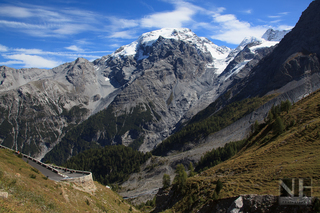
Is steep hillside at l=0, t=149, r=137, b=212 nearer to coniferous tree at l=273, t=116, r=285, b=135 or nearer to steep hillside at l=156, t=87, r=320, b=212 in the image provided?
steep hillside at l=156, t=87, r=320, b=212

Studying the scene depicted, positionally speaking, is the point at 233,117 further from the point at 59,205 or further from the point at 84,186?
the point at 59,205

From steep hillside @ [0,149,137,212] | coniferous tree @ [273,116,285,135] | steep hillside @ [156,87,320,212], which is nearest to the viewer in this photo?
steep hillside @ [0,149,137,212]

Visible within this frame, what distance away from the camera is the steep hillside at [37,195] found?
20.8m

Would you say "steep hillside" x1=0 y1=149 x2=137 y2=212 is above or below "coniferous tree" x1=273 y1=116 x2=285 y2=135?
below

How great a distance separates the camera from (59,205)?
25.6 m

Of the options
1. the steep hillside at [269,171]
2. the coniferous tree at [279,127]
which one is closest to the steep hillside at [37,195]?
the steep hillside at [269,171]

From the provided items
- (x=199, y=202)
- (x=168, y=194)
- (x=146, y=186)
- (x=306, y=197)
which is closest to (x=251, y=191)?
(x=306, y=197)

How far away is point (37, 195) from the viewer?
24.2m

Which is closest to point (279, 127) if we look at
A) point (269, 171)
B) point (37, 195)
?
point (269, 171)

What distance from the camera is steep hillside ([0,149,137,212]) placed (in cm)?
2075

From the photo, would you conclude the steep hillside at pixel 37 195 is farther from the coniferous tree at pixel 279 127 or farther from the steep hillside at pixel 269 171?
the coniferous tree at pixel 279 127

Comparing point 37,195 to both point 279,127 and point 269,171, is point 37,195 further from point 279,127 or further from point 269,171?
point 279,127

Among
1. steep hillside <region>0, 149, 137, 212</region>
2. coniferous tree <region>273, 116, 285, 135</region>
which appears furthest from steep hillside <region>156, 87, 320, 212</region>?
steep hillside <region>0, 149, 137, 212</region>

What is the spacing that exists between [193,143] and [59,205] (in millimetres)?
163031
